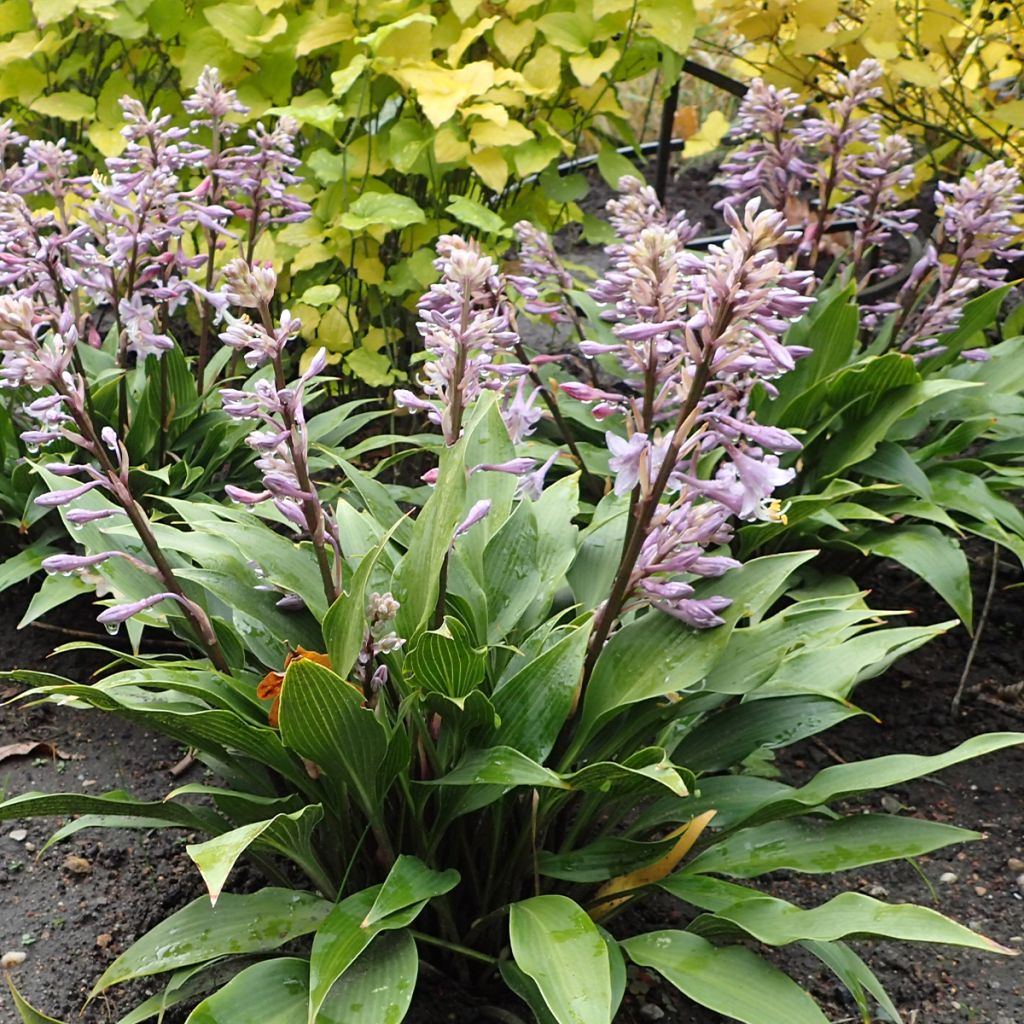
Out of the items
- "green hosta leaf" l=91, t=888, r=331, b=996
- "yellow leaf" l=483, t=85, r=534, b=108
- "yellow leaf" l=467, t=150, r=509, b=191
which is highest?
"yellow leaf" l=483, t=85, r=534, b=108

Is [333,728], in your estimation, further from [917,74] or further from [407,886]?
[917,74]

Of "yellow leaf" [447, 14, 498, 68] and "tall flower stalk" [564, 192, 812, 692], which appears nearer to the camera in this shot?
"tall flower stalk" [564, 192, 812, 692]

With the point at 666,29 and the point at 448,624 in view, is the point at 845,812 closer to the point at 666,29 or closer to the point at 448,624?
the point at 448,624

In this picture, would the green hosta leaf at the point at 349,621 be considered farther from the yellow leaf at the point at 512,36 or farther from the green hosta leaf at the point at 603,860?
the yellow leaf at the point at 512,36

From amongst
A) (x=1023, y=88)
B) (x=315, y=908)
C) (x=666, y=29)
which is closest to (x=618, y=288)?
(x=315, y=908)

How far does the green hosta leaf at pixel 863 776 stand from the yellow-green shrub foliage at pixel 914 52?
2.64 meters

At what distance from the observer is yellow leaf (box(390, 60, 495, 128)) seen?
11.0ft

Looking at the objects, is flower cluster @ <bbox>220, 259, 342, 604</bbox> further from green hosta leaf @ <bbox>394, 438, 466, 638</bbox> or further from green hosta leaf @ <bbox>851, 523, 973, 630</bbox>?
green hosta leaf @ <bbox>851, 523, 973, 630</bbox>

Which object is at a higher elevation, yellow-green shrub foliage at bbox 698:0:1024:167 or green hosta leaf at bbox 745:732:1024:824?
yellow-green shrub foliage at bbox 698:0:1024:167

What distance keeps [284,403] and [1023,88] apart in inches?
148

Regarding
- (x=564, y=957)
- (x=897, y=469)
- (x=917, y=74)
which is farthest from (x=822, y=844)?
(x=917, y=74)

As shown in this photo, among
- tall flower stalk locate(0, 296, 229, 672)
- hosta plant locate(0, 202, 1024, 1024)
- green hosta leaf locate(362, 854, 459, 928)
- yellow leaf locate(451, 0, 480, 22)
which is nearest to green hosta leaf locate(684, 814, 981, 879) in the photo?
hosta plant locate(0, 202, 1024, 1024)

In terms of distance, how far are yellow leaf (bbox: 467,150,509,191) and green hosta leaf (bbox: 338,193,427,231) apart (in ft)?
0.77

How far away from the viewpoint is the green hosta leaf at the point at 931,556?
8.86ft
